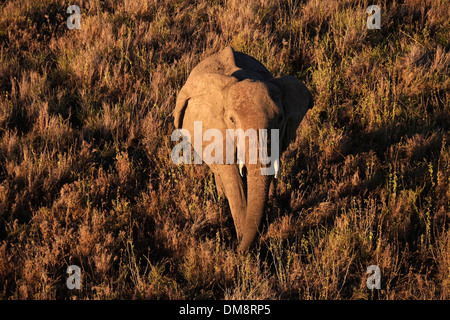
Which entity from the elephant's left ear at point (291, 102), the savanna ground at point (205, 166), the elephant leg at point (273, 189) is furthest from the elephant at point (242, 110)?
the savanna ground at point (205, 166)

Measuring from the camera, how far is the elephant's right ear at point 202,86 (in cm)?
421

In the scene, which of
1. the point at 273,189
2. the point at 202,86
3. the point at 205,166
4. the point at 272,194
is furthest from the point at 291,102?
the point at 205,166

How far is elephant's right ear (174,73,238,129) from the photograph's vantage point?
166 inches

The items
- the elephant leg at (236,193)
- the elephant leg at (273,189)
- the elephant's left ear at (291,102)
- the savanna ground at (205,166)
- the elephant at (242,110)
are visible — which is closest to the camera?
the elephant at (242,110)

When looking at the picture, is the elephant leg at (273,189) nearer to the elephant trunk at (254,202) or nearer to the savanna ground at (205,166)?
the savanna ground at (205,166)

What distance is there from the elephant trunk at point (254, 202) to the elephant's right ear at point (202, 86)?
84 centimetres

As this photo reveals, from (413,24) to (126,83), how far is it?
17.5 ft

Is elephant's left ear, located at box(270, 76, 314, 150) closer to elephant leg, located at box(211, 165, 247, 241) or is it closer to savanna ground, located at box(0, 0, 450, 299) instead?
elephant leg, located at box(211, 165, 247, 241)

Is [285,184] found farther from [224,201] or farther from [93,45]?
[93,45]

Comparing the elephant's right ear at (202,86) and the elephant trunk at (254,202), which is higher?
the elephant's right ear at (202,86)

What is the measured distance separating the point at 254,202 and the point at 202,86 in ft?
4.04

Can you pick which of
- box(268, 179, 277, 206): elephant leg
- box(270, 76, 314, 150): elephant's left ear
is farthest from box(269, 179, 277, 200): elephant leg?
box(270, 76, 314, 150): elephant's left ear

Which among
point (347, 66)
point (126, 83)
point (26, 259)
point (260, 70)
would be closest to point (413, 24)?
point (347, 66)

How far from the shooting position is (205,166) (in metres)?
5.55
